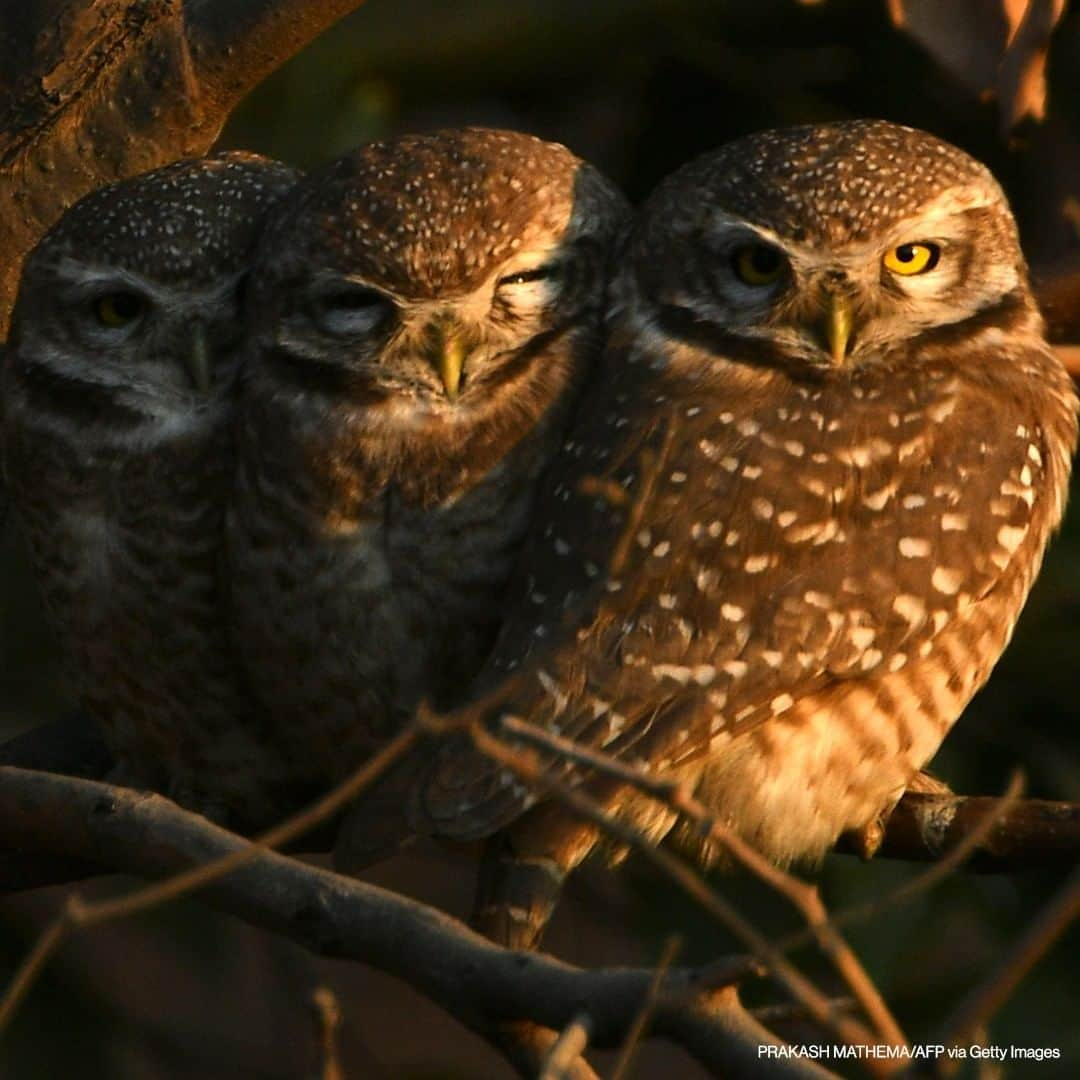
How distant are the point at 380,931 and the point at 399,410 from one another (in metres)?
1.01

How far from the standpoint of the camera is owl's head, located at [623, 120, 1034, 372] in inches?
124

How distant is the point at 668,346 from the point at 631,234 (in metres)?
0.21

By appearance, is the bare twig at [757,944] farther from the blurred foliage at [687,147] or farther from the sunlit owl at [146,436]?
the blurred foliage at [687,147]

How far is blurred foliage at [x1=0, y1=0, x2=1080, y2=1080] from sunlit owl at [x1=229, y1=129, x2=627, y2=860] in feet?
4.79

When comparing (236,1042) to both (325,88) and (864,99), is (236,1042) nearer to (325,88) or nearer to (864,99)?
(325,88)

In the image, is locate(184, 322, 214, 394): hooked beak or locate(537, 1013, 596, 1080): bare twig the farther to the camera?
locate(184, 322, 214, 394): hooked beak

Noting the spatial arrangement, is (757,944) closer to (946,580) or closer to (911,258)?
(946,580)

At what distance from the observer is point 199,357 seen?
11.0 ft

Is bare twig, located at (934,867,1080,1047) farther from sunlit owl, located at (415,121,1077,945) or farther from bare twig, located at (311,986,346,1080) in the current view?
sunlit owl, located at (415,121,1077,945)

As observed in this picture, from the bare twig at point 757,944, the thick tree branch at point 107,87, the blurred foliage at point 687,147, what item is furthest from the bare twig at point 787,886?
the blurred foliage at point 687,147

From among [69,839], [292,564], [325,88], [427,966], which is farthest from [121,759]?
[325,88]

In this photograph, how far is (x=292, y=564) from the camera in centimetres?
327

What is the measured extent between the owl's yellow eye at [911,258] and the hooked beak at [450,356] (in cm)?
60

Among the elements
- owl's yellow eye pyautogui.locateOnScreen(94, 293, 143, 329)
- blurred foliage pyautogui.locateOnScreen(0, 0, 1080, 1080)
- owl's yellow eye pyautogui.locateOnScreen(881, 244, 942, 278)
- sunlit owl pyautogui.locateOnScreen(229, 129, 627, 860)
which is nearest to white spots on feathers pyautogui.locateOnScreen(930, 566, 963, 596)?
owl's yellow eye pyautogui.locateOnScreen(881, 244, 942, 278)
